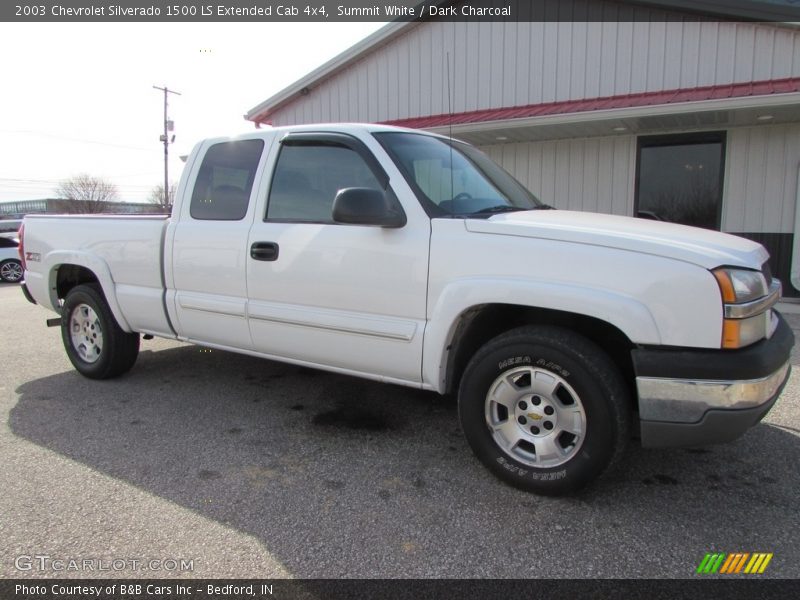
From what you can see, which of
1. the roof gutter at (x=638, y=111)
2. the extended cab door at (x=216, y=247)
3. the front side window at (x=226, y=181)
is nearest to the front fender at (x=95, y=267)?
the extended cab door at (x=216, y=247)

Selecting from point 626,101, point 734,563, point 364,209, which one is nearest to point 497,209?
point 364,209

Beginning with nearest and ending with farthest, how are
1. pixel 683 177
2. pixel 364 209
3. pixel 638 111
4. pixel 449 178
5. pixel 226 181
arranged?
1. pixel 364 209
2. pixel 449 178
3. pixel 226 181
4. pixel 638 111
5. pixel 683 177

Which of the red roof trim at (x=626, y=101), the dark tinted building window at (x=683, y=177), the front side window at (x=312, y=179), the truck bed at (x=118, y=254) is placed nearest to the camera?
the front side window at (x=312, y=179)

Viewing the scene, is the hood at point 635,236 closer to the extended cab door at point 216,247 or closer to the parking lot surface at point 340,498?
the parking lot surface at point 340,498

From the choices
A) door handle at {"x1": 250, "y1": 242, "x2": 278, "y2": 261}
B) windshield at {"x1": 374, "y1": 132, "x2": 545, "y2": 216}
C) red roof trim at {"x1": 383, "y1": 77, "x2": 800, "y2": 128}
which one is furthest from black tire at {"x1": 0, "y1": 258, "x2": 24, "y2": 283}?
windshield at {"x1": 374, "y1": 132, "x2": 545, "y2": 216}

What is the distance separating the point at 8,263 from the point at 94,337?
535 inches

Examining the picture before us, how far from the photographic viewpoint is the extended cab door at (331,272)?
3.06 metres

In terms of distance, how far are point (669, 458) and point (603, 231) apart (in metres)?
1.56

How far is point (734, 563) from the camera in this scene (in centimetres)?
231

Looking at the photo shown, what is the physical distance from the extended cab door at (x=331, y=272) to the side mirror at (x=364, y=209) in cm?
9

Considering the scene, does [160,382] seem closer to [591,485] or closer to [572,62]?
[591,485]

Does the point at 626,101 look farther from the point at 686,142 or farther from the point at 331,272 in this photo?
the point at 331,272

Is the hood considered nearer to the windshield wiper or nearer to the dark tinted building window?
the windshield wiper

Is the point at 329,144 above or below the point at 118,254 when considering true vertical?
above
